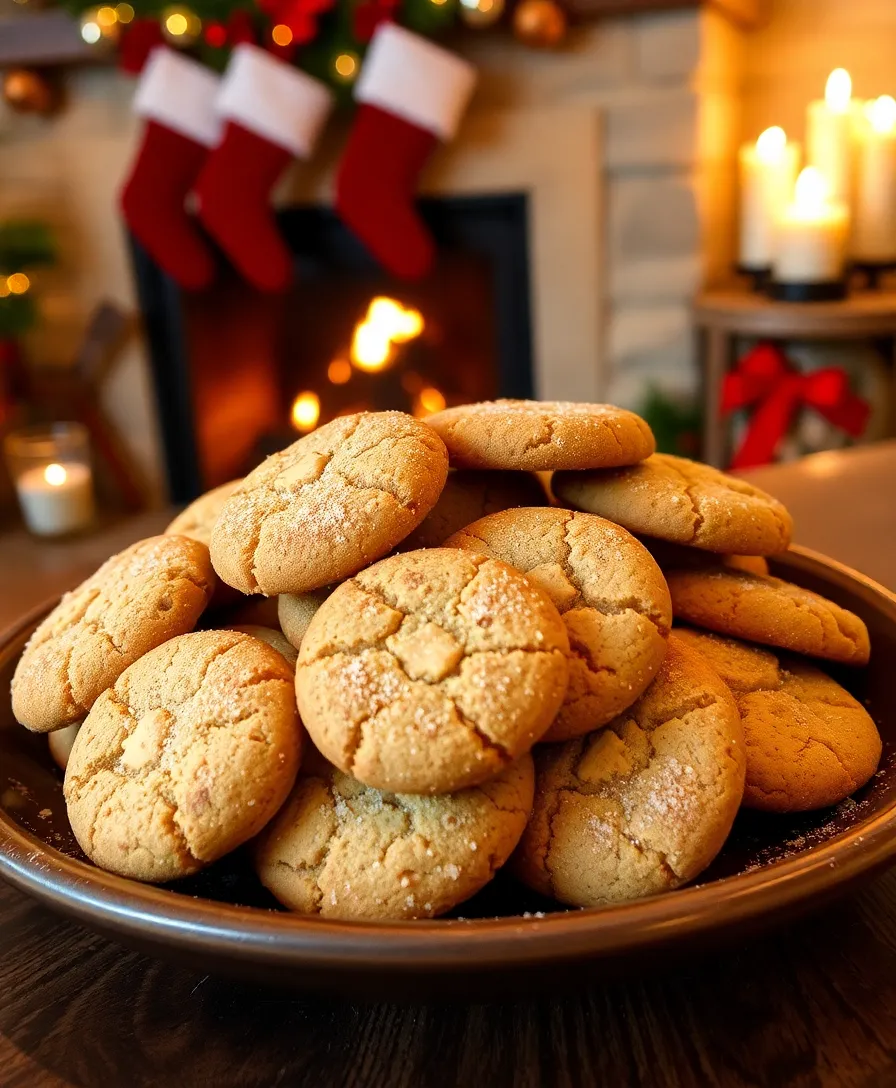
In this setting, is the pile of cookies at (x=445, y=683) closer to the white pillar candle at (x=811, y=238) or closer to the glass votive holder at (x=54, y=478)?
the white pillar candle at (x=811, y=238)

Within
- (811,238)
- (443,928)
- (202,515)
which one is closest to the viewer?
(443,928)

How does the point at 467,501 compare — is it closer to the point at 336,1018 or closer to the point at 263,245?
the point at 336,1018

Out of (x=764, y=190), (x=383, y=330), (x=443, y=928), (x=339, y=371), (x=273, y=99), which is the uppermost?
(x=273, y=99)

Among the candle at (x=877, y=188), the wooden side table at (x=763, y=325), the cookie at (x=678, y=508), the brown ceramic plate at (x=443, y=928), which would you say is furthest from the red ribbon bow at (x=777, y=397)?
the brown ceramic plate at (x=443, y=928)

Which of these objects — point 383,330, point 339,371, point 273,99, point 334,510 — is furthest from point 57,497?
point 334,510

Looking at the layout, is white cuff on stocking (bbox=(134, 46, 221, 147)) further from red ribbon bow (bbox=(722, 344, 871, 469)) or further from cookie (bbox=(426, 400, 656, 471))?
cookie (bbox=(426, 400, 656, 471))

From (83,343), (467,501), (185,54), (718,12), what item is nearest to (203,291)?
(83,343)

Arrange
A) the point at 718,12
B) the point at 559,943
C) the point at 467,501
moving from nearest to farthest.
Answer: the point at 559,943
the point at 467,501
the point at 718,12

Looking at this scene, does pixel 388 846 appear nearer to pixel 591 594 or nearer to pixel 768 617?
pixel 591 594
